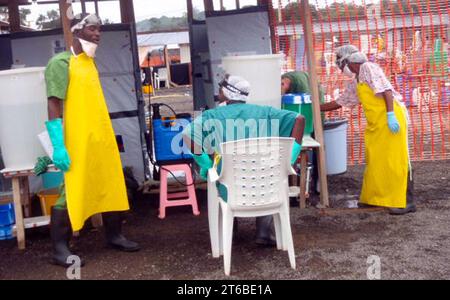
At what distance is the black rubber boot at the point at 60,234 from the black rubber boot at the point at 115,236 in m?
0.40

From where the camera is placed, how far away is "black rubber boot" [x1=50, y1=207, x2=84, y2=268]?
4094 mm

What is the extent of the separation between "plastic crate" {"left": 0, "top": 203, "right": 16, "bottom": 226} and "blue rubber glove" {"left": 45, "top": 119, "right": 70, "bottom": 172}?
139 cm

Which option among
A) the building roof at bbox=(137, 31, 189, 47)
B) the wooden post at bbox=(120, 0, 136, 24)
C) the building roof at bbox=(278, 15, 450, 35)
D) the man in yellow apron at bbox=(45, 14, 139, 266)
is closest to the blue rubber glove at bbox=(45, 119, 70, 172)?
the man in yellow apron at bbox=(45, 14, 139, 266)

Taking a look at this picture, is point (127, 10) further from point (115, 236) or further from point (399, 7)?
point (399, 7)

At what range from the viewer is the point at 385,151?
5.22 meters

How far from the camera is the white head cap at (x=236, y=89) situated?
3898 mm

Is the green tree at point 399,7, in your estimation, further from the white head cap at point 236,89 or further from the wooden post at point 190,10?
the white head cap at point 236,89

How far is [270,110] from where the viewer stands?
3.87m

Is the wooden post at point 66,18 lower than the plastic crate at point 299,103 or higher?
higher

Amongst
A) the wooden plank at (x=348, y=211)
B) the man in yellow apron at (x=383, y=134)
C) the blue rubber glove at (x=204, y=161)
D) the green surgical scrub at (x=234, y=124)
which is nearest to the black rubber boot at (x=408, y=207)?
the man in yellow apron at (x=383, y=134)

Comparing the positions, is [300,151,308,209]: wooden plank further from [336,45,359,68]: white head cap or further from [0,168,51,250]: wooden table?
[0,168,51,250]: wooden table
